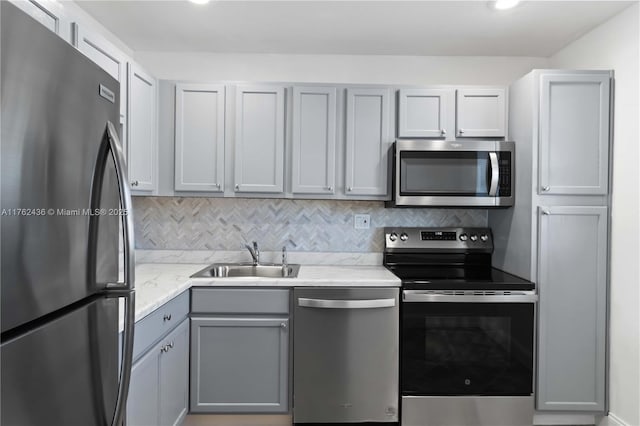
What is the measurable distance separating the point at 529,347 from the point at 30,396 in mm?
2444

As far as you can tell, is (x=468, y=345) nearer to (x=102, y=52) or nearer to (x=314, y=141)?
(x=314, y=141)

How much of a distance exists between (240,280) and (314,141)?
3.45ft

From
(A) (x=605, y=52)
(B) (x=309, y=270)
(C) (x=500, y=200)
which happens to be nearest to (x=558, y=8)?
(A) (x=605, y=52)

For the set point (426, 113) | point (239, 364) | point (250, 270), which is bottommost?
point (239, 364)

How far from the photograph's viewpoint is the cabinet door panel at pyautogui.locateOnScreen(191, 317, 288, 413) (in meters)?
2.37

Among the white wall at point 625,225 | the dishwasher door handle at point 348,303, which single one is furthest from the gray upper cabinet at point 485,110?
the dishwasher door handle at point 348,303

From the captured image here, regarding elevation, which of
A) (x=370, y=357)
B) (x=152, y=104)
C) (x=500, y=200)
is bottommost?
(x=370, y=357)

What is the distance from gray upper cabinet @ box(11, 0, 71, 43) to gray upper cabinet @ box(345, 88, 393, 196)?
65.1 inches

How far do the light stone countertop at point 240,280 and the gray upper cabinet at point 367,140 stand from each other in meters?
0.56

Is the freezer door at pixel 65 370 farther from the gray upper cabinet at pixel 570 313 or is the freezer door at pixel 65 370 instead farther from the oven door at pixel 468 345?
the gray upper cabinet at pixel 570 313

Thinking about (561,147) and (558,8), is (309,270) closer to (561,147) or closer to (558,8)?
(561,147)

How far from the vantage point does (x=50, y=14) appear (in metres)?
1.50

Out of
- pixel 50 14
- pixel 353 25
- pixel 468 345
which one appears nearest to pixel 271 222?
pixel 353 25

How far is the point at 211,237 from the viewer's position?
3.01 meters
